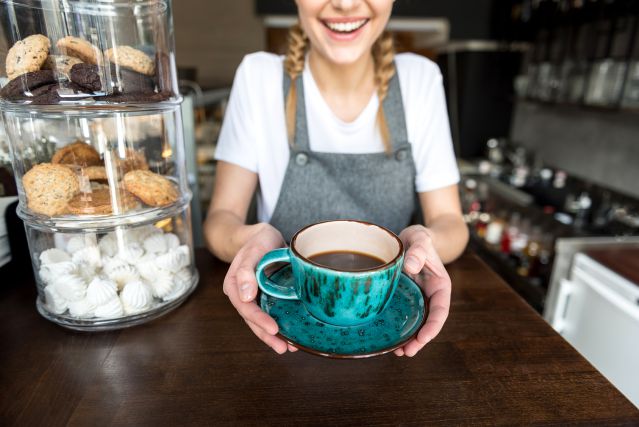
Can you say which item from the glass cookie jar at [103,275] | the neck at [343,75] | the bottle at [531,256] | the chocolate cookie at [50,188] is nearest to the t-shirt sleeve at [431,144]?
the neck at [343,75]

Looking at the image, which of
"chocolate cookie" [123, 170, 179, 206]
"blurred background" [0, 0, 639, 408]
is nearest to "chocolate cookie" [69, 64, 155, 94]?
"chocolate cookie" [123, 170, 179, 206]

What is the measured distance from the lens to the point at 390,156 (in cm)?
94

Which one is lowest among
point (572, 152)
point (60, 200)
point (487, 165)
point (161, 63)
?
point (487, 165)

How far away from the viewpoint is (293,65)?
100 centimetres

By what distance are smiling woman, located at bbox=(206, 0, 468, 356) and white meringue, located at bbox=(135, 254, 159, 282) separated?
0.85 ft

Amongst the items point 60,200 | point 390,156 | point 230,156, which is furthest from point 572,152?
point 60,200

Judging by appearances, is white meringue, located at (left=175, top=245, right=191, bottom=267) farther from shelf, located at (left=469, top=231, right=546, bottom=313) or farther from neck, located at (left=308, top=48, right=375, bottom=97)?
shelf, located at (left=469, top=231, right=546, bottom=313)

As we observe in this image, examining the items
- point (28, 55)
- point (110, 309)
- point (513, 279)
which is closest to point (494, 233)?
point (513, 279)

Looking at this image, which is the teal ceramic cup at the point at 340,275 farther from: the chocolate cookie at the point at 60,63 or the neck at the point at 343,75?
the neck at the point at 343,75

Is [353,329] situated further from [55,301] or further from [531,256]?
[531,256]

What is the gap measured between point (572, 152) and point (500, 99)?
3.07 ft

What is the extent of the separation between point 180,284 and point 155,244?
0.24ft

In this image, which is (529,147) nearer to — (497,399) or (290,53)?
(290,53)

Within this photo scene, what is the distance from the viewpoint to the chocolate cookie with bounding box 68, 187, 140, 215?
55 cm
